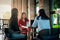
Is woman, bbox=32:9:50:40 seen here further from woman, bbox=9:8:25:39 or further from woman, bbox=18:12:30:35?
woman, bbox=9:8:25:39

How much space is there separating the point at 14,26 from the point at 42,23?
44 cm

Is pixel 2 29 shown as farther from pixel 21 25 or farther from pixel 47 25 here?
pixel 47 25

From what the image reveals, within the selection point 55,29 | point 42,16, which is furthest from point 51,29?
point 42,16

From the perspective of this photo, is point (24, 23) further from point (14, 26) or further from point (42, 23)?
point (42, 23)

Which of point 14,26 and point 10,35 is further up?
point 14,26

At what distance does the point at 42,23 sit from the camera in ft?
7.95

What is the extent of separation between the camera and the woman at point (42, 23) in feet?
7.87

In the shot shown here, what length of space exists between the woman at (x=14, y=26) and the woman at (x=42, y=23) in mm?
266

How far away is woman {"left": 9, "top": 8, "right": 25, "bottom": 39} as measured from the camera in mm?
2338

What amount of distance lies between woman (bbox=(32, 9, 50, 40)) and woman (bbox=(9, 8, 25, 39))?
0.87 feet

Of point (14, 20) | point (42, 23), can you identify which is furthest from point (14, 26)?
point (42, 23)

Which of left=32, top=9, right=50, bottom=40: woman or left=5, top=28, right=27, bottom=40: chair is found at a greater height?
left=32, top=9, right=50, bottom=40: woman

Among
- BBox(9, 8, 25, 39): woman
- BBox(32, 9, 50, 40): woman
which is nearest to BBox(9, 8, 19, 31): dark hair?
BBox(9, 8, 25, 39): woman

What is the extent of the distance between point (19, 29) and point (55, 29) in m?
0.58
